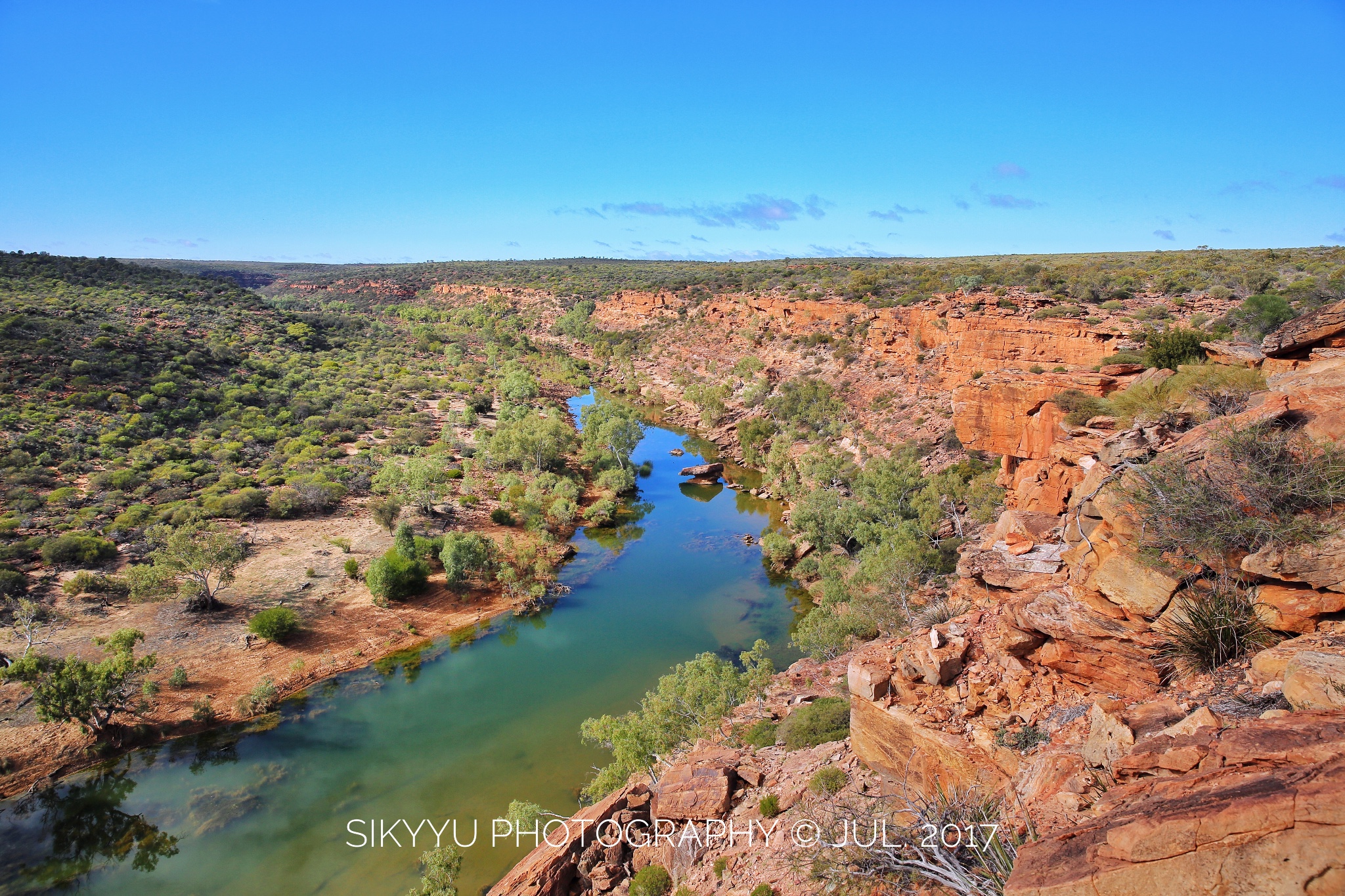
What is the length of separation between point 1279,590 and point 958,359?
95.5 feet

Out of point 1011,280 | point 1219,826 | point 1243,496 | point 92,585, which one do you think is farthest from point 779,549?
point 1011,280

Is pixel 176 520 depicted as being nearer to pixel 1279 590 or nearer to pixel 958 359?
pixel 1279 590

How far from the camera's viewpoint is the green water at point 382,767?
1555 centimetres

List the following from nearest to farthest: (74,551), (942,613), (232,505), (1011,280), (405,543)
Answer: (942,613), (74,551), (405,543), (232,505), (1011,280)

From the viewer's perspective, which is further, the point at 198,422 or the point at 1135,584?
the point at 198,422

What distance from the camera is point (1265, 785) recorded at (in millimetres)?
4508

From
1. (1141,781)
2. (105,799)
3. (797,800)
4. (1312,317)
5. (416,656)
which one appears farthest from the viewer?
(416,656)

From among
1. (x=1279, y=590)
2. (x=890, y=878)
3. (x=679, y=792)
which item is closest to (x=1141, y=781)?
(x=890, y=878)

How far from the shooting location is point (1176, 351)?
18047mm

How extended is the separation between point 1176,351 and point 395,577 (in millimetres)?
29972

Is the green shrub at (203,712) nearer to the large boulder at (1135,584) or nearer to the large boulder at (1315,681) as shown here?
the large boulder at (1135,584)

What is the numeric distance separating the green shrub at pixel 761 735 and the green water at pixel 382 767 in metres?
5.86

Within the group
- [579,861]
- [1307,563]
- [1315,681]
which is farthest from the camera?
[579,861]

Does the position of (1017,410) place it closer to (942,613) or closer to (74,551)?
(942,613)
